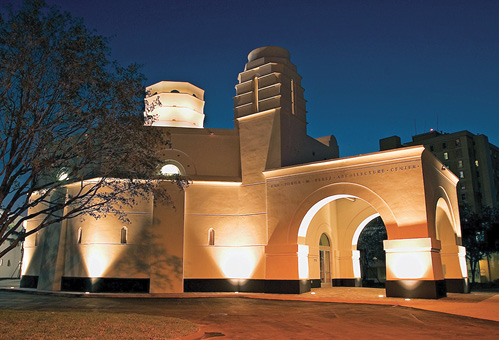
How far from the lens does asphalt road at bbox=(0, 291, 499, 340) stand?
29.5 ft

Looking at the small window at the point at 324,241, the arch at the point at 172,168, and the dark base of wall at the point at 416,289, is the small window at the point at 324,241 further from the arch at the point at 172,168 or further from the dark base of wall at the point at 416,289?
the arch at the point at 172,168

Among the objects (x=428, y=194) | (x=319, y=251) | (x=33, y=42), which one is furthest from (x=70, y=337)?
(x=319, y=251)

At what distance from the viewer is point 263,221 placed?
20844 mm

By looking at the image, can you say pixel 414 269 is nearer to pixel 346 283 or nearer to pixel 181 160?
pixel 346 283

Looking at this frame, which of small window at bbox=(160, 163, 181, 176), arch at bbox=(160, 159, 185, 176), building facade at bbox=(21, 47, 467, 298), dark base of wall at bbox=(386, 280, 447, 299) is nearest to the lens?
dark base of wall at bbox=(386, 280, 447, 299)

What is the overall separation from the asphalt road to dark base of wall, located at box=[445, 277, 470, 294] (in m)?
7.34

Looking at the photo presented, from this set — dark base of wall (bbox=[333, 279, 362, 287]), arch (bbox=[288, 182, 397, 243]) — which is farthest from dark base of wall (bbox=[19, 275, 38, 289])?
dark base of wall (bbox=[333, 279, 362, 287])

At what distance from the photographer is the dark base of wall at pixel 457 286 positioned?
1942cm

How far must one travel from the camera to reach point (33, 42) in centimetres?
1127

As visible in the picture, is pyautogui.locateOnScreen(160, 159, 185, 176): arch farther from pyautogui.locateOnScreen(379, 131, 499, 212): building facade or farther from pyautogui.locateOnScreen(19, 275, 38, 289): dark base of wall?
pyautogui.locateOnScreen(379, 131, 499, 212): building facade

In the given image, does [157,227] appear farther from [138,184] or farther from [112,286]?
[138,184]

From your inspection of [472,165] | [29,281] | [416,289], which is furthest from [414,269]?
[472,165]

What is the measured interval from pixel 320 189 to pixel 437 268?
5807 mm

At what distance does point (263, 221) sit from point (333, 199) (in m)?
3.69
